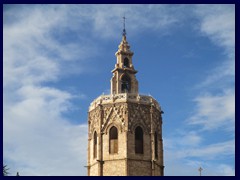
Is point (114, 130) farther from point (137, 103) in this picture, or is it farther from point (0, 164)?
point (0, 164)

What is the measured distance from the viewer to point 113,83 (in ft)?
151

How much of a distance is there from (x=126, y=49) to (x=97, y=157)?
11.8 meters

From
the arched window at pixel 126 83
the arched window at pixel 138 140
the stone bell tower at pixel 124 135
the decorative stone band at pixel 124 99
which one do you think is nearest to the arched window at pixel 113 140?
the stone bell tower at pixel 124 135

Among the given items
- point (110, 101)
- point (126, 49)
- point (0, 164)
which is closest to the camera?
point (0, 164)

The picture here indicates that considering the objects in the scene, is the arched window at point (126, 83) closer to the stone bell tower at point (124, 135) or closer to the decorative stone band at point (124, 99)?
the stone bell tower at point (124, 135)

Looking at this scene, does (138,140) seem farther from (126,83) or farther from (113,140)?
(126,83)

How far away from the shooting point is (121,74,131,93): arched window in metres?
46.5

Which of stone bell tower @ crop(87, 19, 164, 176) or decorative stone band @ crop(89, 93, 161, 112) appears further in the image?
decorative stone band @ crop(89, 93, 161, 112)

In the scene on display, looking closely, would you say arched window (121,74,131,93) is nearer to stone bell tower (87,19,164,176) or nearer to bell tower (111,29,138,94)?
bell tower (111,29,138,94)

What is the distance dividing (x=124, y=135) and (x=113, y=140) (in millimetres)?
1291

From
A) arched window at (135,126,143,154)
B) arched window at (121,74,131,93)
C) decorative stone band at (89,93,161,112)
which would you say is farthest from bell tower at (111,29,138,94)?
arched window at (135,126,143,154)

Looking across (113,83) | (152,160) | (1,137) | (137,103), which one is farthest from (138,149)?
(1,137)

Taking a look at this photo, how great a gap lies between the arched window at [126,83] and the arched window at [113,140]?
4.98 metres

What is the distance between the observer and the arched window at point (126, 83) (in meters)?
→ 46.5
